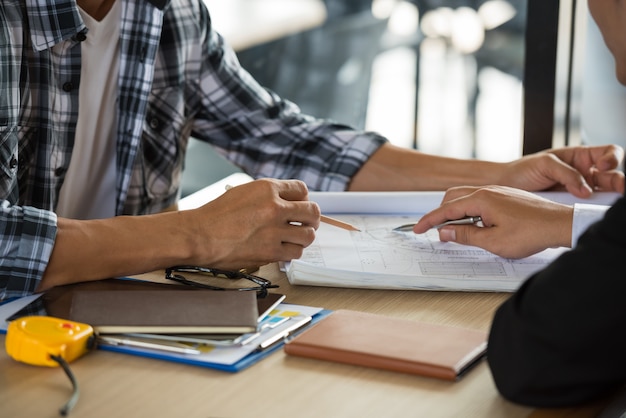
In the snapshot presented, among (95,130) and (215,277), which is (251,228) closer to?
(215,277)

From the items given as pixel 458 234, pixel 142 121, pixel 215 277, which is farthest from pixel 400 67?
pixel 215 277

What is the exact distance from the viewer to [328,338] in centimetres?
93

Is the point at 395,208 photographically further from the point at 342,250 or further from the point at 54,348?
the point at 54,348

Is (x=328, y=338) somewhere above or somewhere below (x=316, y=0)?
below

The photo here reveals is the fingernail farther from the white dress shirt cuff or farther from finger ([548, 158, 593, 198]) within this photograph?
finger ([548, 158, 593, 198])

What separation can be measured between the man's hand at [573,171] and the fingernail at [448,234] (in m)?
0.34

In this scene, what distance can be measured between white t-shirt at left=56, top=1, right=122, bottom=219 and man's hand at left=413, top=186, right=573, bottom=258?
67cm

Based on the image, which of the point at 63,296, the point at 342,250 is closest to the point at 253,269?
the point at 342,250

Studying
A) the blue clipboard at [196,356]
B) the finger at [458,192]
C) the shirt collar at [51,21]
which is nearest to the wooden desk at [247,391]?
the blue clipboard at [196,356]

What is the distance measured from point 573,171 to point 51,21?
92cm

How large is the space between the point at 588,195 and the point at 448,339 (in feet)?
2.16

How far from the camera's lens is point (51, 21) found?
1.42m

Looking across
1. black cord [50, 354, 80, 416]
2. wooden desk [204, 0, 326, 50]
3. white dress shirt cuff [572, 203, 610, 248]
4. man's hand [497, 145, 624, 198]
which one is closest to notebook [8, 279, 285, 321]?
black cord [50, 354, 80, 416]

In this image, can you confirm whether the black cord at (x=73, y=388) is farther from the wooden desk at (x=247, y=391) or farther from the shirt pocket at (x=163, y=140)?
the shirt pocket at (x=163, y=140)
